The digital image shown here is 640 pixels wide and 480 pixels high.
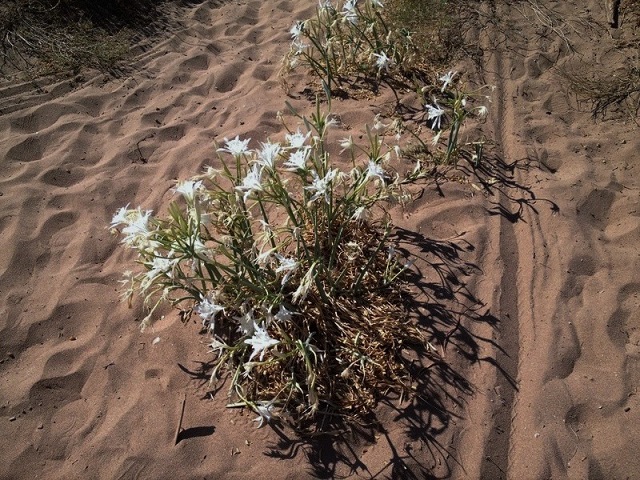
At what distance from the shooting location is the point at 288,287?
2152mm

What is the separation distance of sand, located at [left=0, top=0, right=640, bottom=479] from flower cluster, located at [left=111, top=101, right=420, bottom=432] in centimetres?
16

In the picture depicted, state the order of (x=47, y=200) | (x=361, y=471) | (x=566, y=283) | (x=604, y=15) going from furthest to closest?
1. (x=604, y=15)
2. (x=47, y=200)
3. (x=566, y=283)
4. (x=361, y=471)

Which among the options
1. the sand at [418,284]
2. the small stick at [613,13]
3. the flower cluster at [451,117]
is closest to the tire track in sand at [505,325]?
the sand at [418,284]

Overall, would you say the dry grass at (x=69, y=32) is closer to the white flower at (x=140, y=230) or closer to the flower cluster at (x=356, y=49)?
the flower cluster at (x=356, y=49)

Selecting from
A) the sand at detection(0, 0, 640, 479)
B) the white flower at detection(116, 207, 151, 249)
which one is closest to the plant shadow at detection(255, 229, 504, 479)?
the sand at detection(0, 0, 640, 479)

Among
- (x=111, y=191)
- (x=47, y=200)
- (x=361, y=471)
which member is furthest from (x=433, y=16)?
(x=361, y=471)

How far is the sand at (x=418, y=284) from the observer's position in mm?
1861

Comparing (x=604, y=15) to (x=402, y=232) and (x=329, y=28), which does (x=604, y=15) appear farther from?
(x=402, y=232)

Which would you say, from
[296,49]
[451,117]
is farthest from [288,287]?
[296,49]

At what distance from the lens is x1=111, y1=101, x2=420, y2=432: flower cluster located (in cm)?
172

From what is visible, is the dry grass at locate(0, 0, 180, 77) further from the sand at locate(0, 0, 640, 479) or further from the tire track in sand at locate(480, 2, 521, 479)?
the tire track in sand at locate(480, 2, 521, 479)

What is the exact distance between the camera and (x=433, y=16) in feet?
12.4

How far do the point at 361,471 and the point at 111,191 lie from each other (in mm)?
2101

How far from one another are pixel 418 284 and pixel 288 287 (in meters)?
0.65
